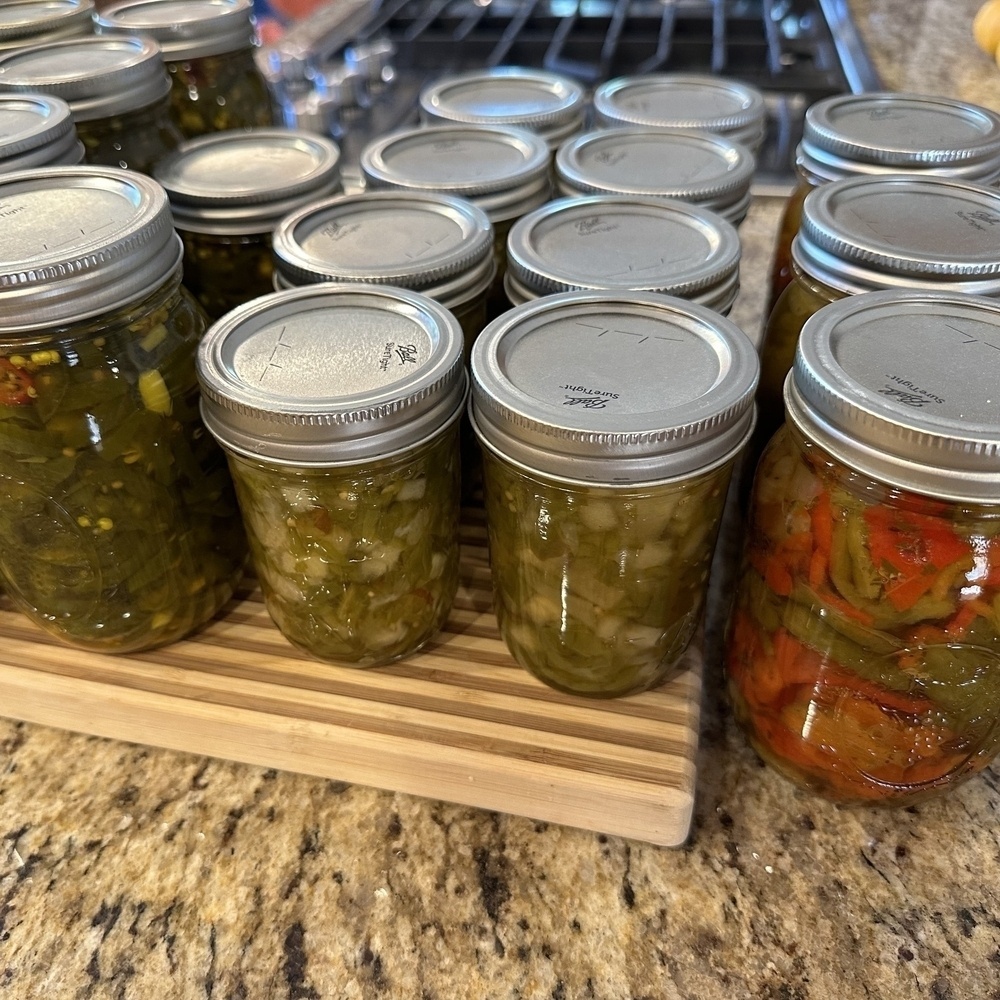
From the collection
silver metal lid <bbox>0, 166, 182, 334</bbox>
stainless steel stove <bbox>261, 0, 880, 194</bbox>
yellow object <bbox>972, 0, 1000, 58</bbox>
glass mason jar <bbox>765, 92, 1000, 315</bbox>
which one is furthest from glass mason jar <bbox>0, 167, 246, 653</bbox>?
yellow object <bbox>972, 0, 1000, 58</bbox>

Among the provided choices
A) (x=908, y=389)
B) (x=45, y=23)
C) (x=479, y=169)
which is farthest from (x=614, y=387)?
(x=45, y=23)

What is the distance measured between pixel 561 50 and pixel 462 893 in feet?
5.86

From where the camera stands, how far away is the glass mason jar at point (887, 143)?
88 cm

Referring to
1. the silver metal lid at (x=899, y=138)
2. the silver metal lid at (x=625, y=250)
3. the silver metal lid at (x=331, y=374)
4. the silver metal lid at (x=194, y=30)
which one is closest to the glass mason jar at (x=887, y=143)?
the silver metal lid at (x=899, y=138)

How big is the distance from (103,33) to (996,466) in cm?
109

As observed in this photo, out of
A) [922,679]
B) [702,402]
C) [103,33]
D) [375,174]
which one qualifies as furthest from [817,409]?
[103,33]

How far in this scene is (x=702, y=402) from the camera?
2.02 ft

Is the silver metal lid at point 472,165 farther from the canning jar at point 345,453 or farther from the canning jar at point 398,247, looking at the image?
the canning jar at point 345,453

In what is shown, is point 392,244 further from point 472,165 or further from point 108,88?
point 108,88

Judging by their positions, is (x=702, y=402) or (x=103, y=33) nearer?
(x=702, y=402)

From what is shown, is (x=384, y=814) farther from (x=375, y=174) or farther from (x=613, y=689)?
(x=375, y=174)

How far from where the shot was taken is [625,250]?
838 mm

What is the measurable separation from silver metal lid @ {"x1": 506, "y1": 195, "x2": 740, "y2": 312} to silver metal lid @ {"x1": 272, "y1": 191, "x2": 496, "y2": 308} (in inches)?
1.8

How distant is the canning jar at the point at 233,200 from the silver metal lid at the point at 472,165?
7 centimetres
